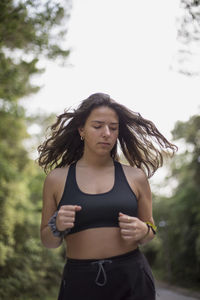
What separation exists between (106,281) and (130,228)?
357 millimetres

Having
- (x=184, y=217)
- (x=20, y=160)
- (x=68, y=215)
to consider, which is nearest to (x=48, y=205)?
(x=68, y=215)

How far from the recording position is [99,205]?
2.22 m

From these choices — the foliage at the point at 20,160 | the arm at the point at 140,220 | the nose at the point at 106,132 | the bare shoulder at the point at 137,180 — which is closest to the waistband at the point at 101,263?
the arm at the point at 140,220

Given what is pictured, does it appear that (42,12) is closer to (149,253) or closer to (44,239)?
(44,239)

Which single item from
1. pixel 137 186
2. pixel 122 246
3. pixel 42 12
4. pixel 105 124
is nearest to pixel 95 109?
pixel 105 124

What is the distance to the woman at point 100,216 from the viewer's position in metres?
2.19

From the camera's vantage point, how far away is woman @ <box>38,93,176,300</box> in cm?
219

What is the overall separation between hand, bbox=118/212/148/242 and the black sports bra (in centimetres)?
11

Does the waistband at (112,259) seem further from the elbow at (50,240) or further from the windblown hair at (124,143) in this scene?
the windblown hair at (124,143)

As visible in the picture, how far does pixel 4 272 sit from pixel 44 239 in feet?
39.5

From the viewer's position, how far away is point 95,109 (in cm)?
251

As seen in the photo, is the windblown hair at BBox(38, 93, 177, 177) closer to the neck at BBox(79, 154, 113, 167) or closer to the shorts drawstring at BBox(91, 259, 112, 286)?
the neck at BBox(79, 154, 113, 167)

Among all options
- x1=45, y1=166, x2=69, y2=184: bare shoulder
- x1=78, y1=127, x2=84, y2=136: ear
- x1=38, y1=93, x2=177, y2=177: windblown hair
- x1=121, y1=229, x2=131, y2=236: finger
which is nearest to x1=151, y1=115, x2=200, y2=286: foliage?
x1=38, y1=93, x2=177, y2=177: windblown hair

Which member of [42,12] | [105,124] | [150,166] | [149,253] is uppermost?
[42,12]
